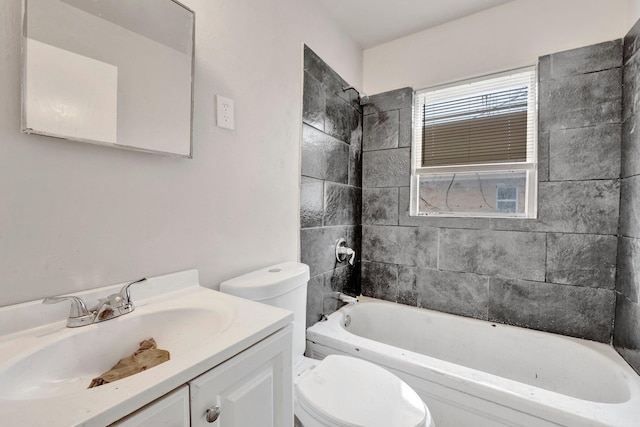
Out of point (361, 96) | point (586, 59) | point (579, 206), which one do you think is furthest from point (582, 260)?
point (361, 96)

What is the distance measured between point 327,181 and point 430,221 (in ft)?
2.84

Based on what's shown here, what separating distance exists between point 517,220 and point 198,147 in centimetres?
196

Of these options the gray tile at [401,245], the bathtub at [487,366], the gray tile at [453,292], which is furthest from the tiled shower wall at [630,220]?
the gray tile at [401,245]

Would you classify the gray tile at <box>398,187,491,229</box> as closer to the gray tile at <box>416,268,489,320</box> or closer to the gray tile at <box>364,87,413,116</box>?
the gray tile at <box>416,268,489,320</box>

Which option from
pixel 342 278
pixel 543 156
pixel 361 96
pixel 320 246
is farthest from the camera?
pixel 361 96

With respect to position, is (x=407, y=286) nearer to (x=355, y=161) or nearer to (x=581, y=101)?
(x=355, y=161)

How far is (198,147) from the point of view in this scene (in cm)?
110

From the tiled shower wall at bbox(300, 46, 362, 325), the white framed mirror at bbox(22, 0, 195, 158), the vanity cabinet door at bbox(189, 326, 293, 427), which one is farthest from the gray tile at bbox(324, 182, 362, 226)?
the vanity cabinet door at bbox(189, 326, 293, 427)

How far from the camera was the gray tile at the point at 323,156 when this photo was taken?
5.61 feet

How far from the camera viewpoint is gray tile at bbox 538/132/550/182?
5.61ft

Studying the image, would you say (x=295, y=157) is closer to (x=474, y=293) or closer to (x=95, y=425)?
(x=95, y=425)

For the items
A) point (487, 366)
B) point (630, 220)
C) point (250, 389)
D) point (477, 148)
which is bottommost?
point (487, 366)

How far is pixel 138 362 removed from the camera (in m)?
0.74

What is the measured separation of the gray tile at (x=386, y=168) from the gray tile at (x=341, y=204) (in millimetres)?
167
